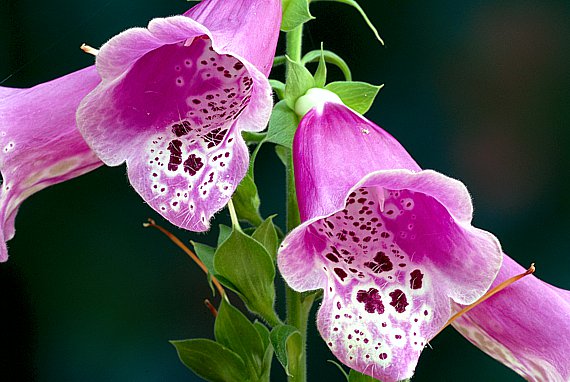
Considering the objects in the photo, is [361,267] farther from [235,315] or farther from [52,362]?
[52,362]

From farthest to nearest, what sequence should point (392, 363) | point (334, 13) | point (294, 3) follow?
point (334, 13)
point (294, 3)
point (392, 363)

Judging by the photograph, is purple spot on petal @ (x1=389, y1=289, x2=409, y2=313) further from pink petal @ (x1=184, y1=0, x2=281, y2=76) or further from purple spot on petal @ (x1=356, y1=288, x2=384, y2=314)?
pink petal @ (x1=184, y1=0, x2=281, y2=76)

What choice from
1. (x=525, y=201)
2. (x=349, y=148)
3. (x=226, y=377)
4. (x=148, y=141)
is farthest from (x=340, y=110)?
(x=525, y=201)

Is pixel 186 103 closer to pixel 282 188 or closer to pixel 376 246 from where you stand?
pixel 376 246

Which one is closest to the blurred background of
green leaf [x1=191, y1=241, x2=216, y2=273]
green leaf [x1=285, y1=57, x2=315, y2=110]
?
green leaf [x1=191, y1=241, x2=216, y2=273]

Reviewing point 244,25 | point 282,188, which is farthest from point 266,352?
point 282,188

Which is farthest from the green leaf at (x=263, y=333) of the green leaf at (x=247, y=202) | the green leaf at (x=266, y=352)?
the green leaf at (x=247, y=202)
